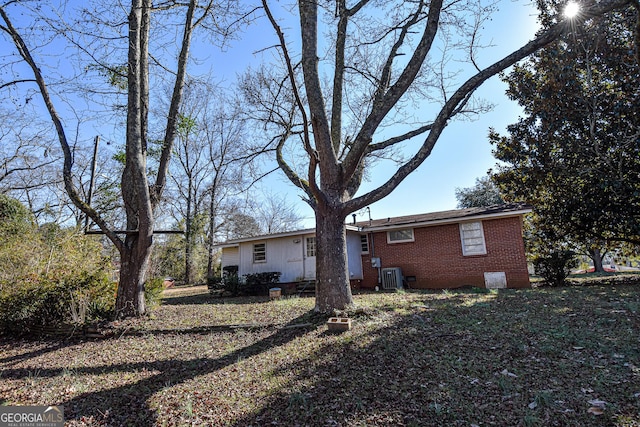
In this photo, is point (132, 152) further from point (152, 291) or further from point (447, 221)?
point (447, 221)

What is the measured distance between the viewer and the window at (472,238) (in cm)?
1145

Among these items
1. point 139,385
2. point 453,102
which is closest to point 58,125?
point 139,385

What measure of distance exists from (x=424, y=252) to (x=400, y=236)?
1168mm

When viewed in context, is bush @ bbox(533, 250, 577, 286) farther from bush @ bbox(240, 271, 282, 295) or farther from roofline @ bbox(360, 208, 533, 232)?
bush @ bbox(240, 271, 282, 295)

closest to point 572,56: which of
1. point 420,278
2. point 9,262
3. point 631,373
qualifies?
point 420,278

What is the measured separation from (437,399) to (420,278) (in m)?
9.66

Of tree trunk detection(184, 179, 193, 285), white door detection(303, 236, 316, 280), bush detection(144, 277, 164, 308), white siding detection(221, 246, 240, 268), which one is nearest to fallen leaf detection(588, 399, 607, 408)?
bush detection(144, 277, 164, 308)

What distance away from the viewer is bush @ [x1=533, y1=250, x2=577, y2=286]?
35.1 feet

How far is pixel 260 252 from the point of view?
14898 mm

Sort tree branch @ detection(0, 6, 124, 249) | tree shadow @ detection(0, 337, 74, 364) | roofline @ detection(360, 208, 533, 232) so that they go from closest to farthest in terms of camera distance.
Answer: tree shadow @ detection(0, 337, 74, 364), tree branch @ detection(0, 6, 124, 249), roofline @ detection(360, 208, 533, 232)

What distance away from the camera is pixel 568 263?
1083cm

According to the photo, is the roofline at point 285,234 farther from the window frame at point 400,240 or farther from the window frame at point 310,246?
the window frame at point 400,240

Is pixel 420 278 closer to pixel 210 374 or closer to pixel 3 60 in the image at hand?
pixel 210 374

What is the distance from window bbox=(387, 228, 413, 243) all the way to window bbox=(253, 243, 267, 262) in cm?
583
